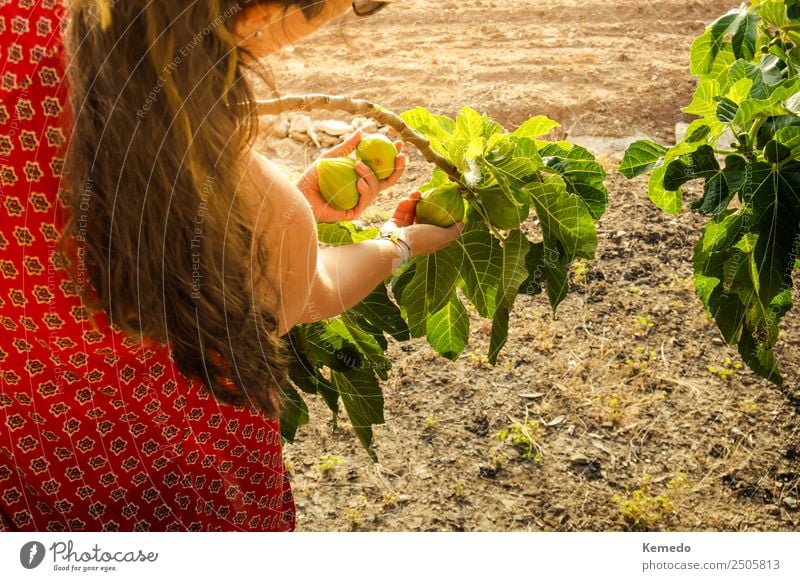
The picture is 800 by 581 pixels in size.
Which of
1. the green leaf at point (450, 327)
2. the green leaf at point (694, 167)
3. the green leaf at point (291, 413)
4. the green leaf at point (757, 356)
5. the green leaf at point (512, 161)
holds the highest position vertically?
the green leaf at point (512, 161)

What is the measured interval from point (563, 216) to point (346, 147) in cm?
35

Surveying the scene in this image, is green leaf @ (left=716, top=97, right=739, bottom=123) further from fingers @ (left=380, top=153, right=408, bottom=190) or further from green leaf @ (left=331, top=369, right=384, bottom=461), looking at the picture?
green leaf @ (left=331, top=369, right=384, bottom=461)

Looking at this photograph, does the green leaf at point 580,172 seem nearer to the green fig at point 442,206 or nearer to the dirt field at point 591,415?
the green fig at point 442,206

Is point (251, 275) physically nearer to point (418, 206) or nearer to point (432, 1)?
point (418, 206)

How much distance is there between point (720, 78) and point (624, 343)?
Result: 2.90 feet

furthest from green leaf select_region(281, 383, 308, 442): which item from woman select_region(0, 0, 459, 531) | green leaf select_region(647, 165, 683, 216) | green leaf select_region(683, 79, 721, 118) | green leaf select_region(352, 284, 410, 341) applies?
green leaf select_region(683, 79, 721, 118)

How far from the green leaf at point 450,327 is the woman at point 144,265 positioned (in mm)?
331

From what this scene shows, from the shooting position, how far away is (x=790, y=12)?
1.33m

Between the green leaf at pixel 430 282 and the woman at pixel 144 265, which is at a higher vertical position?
the woman at pixel 144 265

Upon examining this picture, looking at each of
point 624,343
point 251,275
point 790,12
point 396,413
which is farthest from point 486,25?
point 251,275

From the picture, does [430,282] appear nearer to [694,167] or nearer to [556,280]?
[556,280]

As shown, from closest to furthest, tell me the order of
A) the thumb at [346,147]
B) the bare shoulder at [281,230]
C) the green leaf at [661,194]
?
the bare shoulder at [281,230], the thumb at [346,147], the green leaf at [661,194]

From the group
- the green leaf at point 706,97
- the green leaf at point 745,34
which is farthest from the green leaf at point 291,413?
the green leaf at point 745,34
